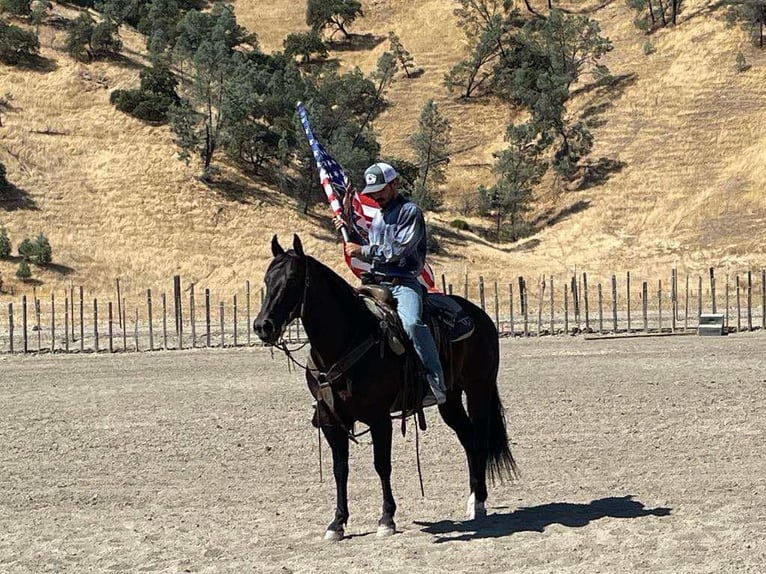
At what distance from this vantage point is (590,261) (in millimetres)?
42531

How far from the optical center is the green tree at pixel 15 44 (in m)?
56.4

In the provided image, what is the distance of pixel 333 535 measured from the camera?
7.92 metres

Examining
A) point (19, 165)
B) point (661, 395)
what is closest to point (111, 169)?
point (19, 165)

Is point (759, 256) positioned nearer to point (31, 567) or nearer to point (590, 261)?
point (590, 261)

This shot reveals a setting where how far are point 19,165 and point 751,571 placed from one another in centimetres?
4196

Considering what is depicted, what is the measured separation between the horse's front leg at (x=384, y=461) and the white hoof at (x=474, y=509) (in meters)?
0.75

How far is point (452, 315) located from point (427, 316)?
0.37 metres

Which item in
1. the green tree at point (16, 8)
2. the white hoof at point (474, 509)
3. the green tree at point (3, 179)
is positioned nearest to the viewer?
the white hoof at point (474, 509)

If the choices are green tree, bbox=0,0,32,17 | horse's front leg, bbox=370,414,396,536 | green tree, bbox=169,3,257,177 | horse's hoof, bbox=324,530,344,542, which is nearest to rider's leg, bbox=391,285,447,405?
horse's front leg, bbox=370,414,396,536

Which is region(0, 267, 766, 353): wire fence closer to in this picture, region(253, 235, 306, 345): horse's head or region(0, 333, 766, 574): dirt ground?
region(0, 333, 766, 574): dirt ground

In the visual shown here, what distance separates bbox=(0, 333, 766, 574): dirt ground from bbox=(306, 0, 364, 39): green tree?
6459cm

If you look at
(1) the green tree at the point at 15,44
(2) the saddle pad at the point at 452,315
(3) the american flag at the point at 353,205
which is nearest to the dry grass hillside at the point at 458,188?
(1) the green tree at the point at 15,44

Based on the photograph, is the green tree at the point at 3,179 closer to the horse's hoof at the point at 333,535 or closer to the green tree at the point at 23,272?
the green tree at the point at 23,272

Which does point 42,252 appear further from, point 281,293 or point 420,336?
point 281,293
